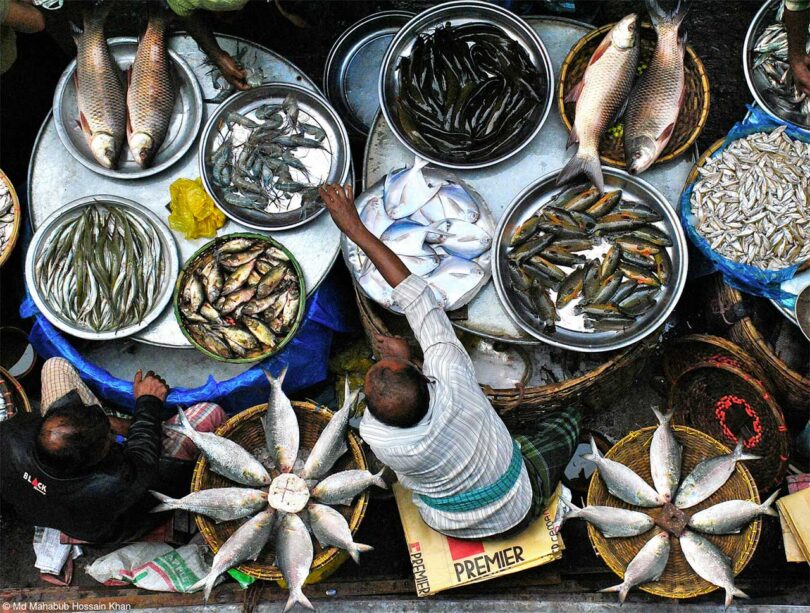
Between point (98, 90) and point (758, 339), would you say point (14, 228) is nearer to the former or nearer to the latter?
point (98, 90)

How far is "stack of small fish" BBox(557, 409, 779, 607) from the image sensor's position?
3434 mm

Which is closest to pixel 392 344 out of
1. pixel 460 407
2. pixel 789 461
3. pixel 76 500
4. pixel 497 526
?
pixel 460 407

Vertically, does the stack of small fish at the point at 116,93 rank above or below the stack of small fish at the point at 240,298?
above

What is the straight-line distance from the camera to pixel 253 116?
3848mm

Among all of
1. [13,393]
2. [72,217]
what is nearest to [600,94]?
[72,217]

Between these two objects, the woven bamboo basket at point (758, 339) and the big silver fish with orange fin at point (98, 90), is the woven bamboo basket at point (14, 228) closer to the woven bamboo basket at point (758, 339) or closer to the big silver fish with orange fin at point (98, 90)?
the big silver fish with orange fin at point (98, 90)

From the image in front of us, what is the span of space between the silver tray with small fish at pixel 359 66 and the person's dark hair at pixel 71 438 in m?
2.07

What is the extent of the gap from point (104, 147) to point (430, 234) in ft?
5.38

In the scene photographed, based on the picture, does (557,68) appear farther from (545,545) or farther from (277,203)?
(545,545)

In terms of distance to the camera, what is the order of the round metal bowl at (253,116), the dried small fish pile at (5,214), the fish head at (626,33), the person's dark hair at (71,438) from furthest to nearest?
the dried small fish pile at (5,214), the round metal bowl at (253,116), the fish head at (626,33), the person's dark hair at (71,438)

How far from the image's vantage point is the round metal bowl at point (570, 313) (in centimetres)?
344

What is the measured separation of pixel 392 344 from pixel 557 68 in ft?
5.48

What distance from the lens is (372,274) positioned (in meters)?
3.49

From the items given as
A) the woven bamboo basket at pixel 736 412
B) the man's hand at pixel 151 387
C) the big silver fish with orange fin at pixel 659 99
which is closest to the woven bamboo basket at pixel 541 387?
the woven bamboo basket at pixel 736 412
